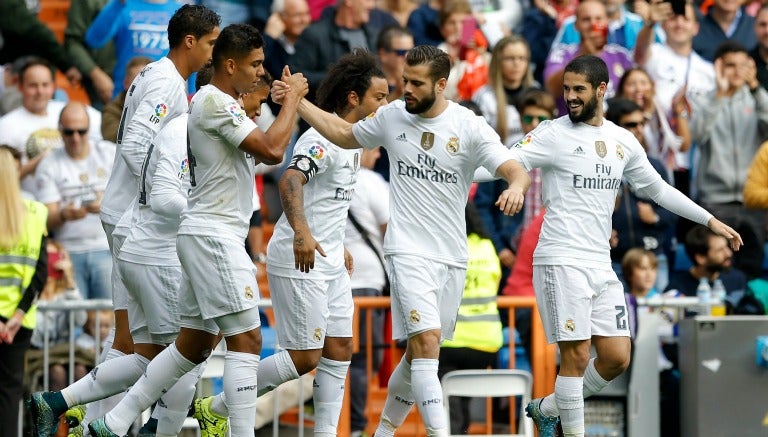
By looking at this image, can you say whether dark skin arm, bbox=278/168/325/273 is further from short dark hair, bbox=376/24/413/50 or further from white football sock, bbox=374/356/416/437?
short dark hair, bbox=376/24/413/50

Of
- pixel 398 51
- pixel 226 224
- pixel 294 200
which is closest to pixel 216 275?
pixel 226 224

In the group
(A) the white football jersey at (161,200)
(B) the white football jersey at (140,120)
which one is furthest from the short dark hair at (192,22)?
(A) the white football jersey at (161,200)

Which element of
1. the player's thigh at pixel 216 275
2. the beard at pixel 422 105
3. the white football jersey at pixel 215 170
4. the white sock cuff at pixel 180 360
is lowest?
the white sock cuff at pixel 180 360

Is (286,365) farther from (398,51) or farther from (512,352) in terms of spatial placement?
(398,51)

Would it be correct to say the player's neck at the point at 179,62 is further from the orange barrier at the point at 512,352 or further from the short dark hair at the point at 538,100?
the short dark hair at the point at 538,100

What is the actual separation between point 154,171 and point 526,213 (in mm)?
4927

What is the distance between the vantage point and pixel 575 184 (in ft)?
34.8

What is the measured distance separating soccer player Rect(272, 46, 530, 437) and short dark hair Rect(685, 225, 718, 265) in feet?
14.7

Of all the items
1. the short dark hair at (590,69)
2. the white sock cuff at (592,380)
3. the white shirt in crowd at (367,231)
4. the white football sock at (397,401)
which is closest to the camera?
the white football sock at (397,401)

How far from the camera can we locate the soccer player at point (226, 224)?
950 cm

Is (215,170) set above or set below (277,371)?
above

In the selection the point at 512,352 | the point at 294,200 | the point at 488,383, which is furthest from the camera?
the point at 512,352

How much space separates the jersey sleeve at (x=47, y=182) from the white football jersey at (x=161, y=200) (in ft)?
12.9

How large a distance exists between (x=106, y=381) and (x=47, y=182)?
443 centimetres
